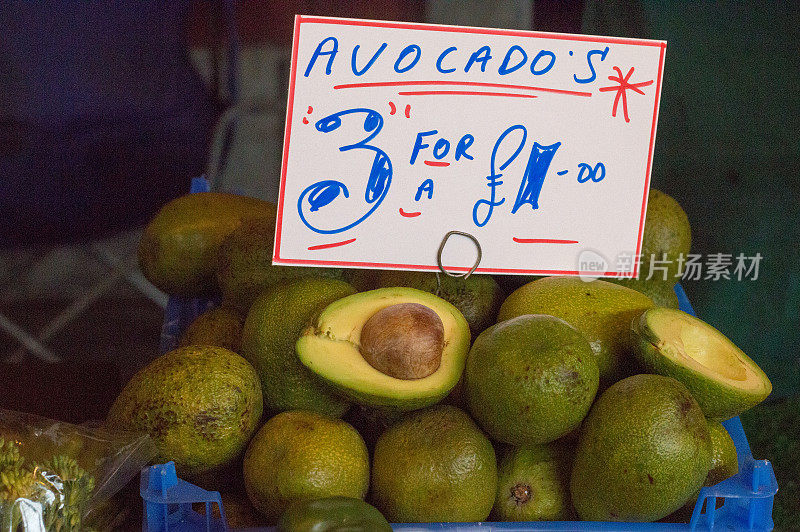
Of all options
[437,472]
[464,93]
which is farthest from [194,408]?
[464,93]

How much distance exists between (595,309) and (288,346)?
1.17 ft

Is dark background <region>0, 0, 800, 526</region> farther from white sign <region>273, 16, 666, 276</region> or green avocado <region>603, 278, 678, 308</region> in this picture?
white sign <region>273, 16, 666, 276</region>

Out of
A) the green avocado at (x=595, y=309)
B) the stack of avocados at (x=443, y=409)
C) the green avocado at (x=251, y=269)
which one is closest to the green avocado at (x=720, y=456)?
the stack of avocados at (x=443, y=409)


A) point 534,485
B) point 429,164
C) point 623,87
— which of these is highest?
point 623,87

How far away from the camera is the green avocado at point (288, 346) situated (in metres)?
0.87

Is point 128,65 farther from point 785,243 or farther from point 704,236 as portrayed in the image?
point 785,243

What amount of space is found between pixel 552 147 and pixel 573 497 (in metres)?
0.40

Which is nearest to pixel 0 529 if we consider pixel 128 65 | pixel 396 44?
pixel 396 44

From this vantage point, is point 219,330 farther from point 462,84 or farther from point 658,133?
point 658,133

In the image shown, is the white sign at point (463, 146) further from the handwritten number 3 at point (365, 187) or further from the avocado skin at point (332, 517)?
the avocado skin at point (332, 517)

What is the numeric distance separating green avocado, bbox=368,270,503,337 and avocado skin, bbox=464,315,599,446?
0.50ft

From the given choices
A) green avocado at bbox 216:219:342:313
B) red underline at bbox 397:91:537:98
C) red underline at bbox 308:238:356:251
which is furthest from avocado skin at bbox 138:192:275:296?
red underline at bbox 397:91:537:98

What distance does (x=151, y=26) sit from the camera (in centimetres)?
191

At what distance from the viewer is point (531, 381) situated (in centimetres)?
76
